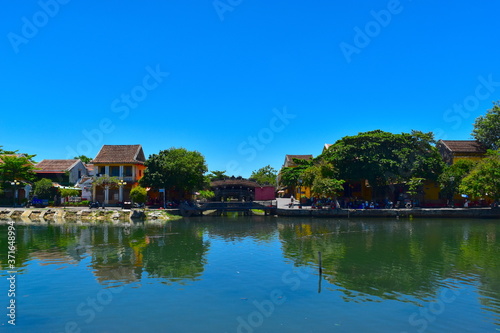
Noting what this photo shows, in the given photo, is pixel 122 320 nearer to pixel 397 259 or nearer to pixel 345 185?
pixel 397 259

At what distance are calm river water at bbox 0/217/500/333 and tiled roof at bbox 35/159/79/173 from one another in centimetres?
2885

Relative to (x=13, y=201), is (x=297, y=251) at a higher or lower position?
lower

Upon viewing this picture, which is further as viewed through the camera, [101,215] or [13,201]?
[13,201]

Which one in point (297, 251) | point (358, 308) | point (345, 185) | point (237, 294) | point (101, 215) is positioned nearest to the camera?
point (358, 308)

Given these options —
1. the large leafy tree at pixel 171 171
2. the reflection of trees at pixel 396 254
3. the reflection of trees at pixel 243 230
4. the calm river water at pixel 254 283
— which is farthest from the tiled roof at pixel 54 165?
the reflection of trees at pixel 396 254

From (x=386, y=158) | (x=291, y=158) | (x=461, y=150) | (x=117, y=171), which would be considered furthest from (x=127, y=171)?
(x=461, y=150)

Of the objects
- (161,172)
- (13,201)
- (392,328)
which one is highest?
(161,172)

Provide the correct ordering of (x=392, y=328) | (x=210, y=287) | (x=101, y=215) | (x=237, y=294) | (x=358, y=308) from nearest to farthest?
(x=392, y=328)
(x=358, y=308)
(x=237, y=294)
(x=210, y=287)
(x=101, y=215)

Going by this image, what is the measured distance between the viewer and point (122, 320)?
1143 cm

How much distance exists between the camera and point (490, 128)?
48.2 metres

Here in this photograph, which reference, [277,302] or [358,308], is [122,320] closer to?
[277,302]

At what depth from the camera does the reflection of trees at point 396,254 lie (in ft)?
50.3

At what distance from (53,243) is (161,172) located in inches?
826

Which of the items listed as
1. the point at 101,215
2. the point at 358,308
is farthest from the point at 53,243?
the point at 358,308
